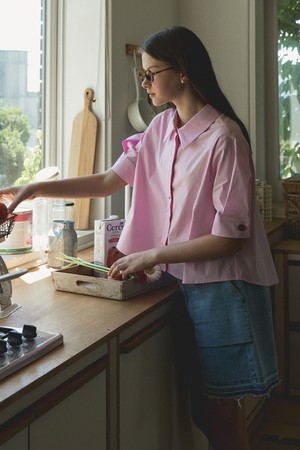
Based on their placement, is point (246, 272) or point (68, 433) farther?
point (246, 272)

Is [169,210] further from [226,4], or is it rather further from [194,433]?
[226,4]

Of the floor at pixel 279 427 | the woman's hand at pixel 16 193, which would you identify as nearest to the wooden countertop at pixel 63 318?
the woman's hand at pixel 16 193

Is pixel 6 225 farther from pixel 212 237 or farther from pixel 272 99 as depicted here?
pixel 272 99

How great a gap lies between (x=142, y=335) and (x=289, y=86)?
7.09 ft

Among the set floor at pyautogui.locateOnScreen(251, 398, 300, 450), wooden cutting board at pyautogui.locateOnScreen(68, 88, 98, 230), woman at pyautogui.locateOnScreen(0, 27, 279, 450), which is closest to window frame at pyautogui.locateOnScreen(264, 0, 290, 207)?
floor at pyautogui.locateOnScreen(251, 398, 300, 450)

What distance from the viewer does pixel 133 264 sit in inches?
66.8

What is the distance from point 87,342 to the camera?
1349 millimetres

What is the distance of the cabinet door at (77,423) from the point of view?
1.19 m

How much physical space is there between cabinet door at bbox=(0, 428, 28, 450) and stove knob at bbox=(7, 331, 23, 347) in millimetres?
181

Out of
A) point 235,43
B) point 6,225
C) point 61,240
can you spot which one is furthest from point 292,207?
point 6,225

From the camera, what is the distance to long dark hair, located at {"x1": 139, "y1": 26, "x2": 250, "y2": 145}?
1689 millimetres

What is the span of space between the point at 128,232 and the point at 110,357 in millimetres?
498

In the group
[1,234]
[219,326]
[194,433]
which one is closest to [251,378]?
[219,326]

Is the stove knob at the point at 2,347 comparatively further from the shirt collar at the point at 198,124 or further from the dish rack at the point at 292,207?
the dish rack at the point at 292,207
